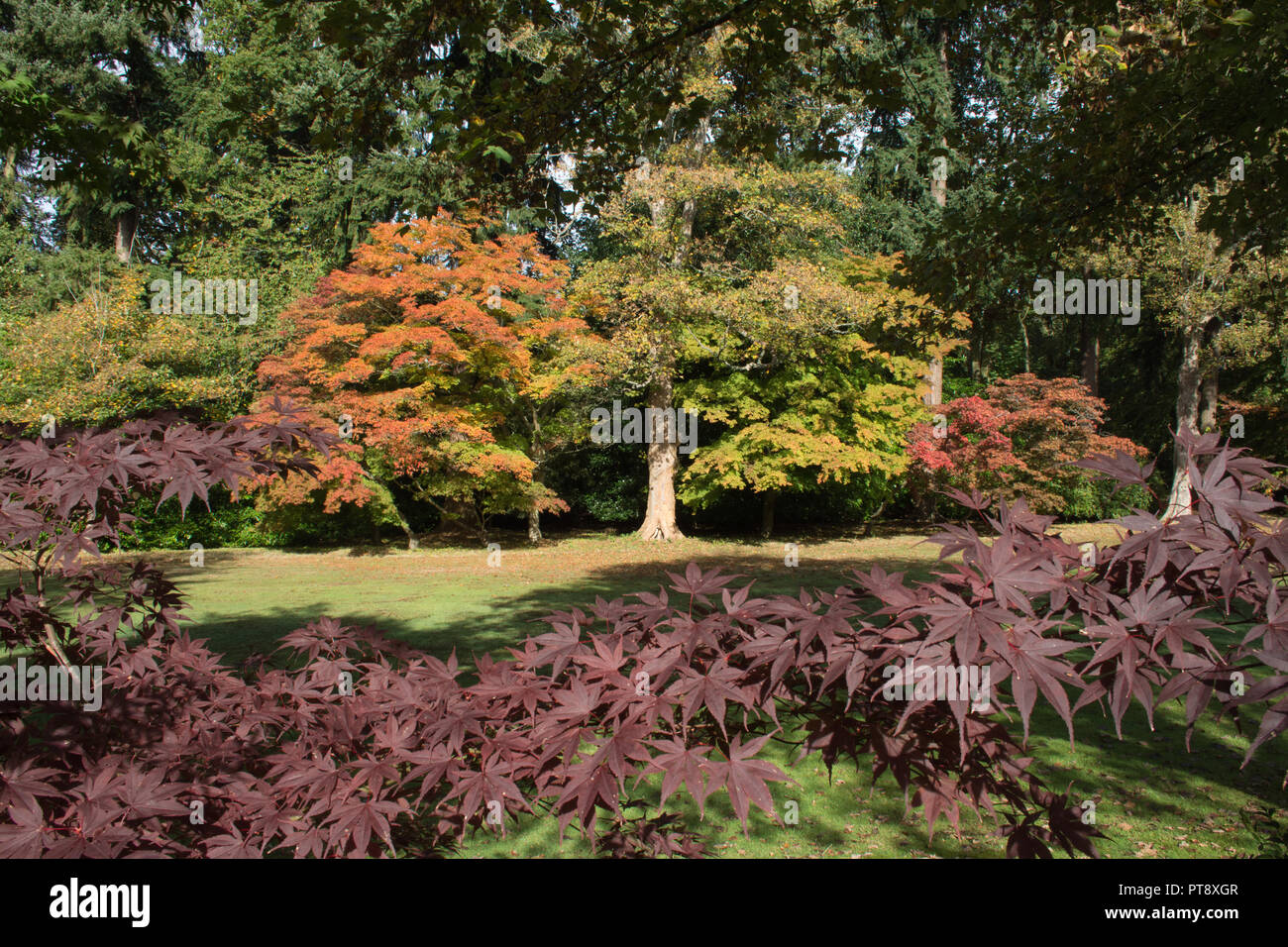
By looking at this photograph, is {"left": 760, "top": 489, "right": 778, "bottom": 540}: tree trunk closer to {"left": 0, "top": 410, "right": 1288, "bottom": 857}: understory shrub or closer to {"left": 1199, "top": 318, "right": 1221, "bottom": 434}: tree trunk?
{"left": 1199, "top": 318, "right": 1221, "bottom": 434}: tree trunk

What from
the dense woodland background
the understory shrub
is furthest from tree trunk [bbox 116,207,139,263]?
the understory shrub

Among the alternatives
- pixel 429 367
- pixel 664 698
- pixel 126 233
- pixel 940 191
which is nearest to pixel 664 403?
pixel 429 367

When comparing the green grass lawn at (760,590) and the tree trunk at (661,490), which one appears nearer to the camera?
the green grass lawn at (760,590)

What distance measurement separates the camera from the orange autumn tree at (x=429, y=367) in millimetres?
14914

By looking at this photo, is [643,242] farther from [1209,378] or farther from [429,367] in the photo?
[1209,378]

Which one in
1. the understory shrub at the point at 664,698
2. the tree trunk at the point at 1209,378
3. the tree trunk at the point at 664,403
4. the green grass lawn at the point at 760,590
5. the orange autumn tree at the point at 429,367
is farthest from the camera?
the tree trunk at the point at 1209,378

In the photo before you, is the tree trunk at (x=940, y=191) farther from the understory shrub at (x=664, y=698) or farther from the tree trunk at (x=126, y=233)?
the tree trunk at (x=126, y=233)

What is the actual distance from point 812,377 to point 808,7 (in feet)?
40.4

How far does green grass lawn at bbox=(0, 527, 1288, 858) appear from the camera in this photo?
354cm

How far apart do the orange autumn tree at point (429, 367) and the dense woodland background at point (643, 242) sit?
3.7 inches

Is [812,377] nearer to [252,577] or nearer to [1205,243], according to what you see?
[1205,243]

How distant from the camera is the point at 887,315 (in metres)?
5.88


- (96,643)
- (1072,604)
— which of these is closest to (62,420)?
(96,643)

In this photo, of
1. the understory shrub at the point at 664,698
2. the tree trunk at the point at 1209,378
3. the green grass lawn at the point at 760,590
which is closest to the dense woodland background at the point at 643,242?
the tree trunk at the point at 1209,378
